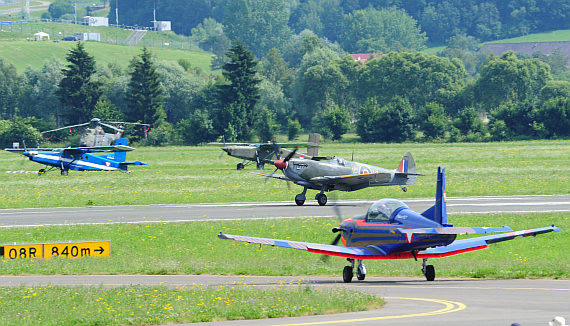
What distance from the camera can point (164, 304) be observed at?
16094 millimetres

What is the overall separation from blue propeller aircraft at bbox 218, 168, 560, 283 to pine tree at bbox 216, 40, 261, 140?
94.4 metres

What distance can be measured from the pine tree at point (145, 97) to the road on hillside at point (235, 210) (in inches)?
3059

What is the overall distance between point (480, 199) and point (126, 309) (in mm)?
28705

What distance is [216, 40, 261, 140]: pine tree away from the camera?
374ft

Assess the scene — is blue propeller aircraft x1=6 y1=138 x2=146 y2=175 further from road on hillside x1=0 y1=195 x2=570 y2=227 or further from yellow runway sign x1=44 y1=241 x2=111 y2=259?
yellow runway sign x1=44 y1=241 x2=111 y2=259

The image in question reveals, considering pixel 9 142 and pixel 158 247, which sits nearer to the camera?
pixel 158 247

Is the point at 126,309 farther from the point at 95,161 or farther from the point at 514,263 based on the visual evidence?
the point at 95,161

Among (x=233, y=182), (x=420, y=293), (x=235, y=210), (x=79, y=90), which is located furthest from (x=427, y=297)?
(x=79, y=90)

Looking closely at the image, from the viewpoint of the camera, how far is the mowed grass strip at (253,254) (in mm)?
22172

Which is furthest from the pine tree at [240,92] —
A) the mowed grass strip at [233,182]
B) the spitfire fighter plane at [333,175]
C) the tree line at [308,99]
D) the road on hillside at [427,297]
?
the road on hillside at [427,297]

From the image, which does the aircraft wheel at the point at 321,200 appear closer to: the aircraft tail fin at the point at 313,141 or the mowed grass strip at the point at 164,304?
the aircraft tail fin at the point at 313,141

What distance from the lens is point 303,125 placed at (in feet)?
454

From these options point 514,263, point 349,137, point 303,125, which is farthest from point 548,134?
point 514,263

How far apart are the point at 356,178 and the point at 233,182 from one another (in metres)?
16.5
